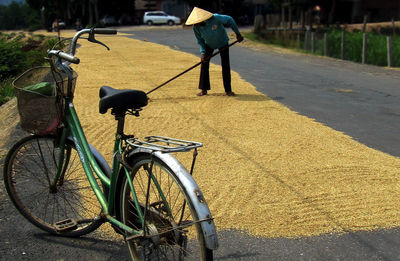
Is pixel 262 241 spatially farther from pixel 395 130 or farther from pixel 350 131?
pixel 395 130

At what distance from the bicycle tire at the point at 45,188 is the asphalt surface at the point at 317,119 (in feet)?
0.42

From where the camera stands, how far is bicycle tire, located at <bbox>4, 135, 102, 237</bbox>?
145 inches

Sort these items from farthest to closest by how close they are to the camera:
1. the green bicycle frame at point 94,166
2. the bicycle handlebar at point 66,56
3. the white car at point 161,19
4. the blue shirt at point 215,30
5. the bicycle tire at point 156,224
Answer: the white car at point 161,19
the blue shirt at point 215,30
the bicycle handlebar at point 66,56
the green bicycle frame at point 94,166
the bicycle tire at point 156,224

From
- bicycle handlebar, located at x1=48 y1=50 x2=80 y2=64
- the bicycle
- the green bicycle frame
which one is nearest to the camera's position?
the bicycle

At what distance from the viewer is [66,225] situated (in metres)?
3.59

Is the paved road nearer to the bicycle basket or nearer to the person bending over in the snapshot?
the person bending over

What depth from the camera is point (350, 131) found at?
23.7 ft

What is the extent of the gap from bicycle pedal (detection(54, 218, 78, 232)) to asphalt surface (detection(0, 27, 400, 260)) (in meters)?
0.13

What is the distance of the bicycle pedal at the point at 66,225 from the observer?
355 cm

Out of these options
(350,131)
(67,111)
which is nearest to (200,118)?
(350,131)

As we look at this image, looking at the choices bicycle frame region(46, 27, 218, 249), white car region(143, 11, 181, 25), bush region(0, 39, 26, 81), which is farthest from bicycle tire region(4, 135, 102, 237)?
white car region(143, 11, 181, 25)

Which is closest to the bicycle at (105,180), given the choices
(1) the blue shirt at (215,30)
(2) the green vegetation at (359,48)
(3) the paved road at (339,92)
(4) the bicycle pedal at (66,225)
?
(4) the bicycle pedal at (66,225)

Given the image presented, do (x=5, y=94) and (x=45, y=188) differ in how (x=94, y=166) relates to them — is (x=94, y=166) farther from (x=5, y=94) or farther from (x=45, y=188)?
(x=5, y=94)

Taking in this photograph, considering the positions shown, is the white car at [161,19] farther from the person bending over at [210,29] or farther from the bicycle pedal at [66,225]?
the bicycle pedal at [66,225]
